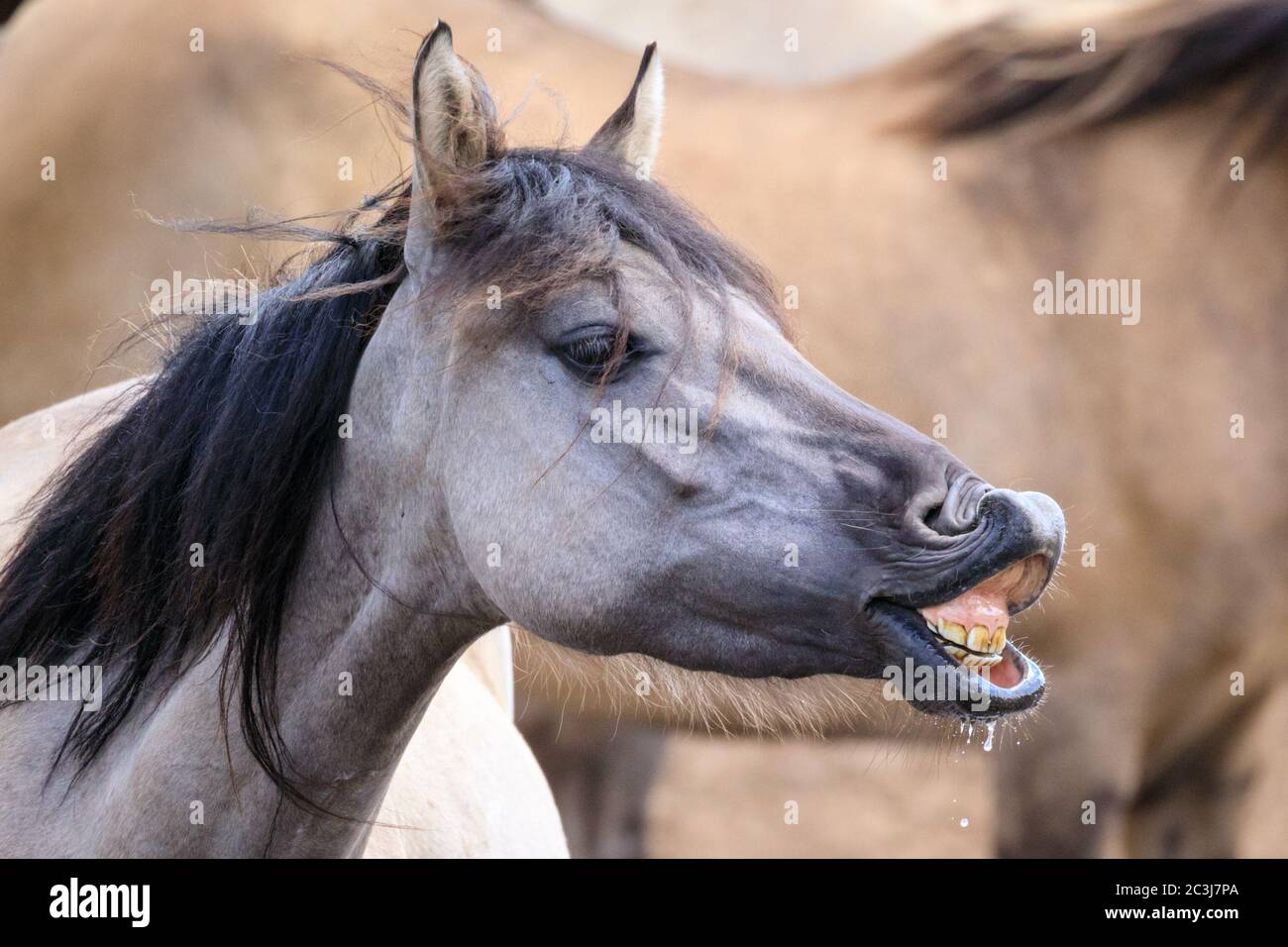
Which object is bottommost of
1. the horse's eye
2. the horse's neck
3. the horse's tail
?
the horse's neck

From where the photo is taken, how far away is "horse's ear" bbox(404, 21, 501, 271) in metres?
1.62

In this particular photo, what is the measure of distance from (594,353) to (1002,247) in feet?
9.39

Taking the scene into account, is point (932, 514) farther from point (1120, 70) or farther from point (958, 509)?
point (1120, 70)

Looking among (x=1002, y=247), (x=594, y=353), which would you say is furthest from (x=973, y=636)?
(x=1002, y=247)

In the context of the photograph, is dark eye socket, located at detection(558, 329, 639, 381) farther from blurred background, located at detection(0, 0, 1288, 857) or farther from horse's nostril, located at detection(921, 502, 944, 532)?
blurred background, located at detection(0, 0, 1288, 857)

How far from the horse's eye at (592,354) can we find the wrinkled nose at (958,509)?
1.30 feet

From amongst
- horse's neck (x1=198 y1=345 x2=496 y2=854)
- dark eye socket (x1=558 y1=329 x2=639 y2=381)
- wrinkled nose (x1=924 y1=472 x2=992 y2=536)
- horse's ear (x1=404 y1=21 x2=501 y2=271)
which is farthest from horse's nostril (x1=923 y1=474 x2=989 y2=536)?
horse's ear (x1=404 y1=21 x2=501 y2=271)

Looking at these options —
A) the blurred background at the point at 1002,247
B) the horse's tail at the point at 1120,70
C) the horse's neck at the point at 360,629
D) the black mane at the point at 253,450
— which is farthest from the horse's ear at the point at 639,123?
the horse's tail at the point at 1120,70

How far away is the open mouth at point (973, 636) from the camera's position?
149 cm

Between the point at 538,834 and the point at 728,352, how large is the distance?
→ 1335 millimetres

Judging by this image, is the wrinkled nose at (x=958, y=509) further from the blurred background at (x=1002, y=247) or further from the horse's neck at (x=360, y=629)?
the blurred background at (x=1002, y=247)

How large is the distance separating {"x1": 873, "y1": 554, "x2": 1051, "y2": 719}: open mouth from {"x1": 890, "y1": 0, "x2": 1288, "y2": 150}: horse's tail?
116 inches

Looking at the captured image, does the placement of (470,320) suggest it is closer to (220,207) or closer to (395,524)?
(395,524)

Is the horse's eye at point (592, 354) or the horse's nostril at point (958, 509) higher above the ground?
the horse's eye at point (592, 354)
